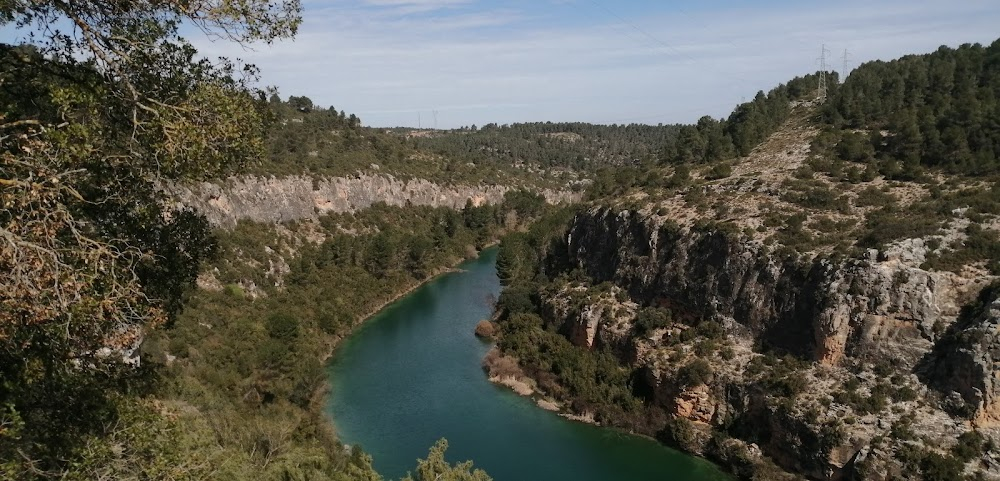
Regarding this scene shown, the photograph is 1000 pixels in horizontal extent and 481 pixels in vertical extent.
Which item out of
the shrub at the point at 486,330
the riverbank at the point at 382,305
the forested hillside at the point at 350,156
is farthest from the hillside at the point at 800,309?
the forested hillside at the point at 350,156

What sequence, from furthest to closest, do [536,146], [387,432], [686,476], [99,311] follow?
[536,146]
[387,432]
[686,476]
[99,311]

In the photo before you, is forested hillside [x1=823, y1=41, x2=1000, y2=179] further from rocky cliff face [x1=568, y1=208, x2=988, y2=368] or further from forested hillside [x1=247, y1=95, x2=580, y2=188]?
forested hillside [x1=247, y1=95, x2=580, y2=188]

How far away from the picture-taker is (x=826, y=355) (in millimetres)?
28875

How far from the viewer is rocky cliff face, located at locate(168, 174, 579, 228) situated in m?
49.2

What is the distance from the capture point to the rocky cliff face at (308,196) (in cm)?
4916

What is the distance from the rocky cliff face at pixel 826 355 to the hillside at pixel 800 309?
7cm

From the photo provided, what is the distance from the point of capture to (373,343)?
1774 inches

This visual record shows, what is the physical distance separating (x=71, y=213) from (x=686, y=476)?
27.3m

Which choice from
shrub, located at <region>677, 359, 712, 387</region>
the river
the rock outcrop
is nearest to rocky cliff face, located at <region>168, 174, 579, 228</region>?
the river

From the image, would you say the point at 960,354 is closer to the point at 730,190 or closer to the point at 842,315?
the point at 842,315

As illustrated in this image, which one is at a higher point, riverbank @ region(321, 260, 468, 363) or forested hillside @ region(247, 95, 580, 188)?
forested hillside @ region(247, 95, 580, 188)

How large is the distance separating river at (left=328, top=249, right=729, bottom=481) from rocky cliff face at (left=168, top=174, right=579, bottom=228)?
46.2ft

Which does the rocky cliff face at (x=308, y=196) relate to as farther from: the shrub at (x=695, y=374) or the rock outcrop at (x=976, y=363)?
the rock outcrop at (x=976, y=363)

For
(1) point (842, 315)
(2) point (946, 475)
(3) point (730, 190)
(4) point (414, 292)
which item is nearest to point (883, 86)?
(3) point (730, 190)
